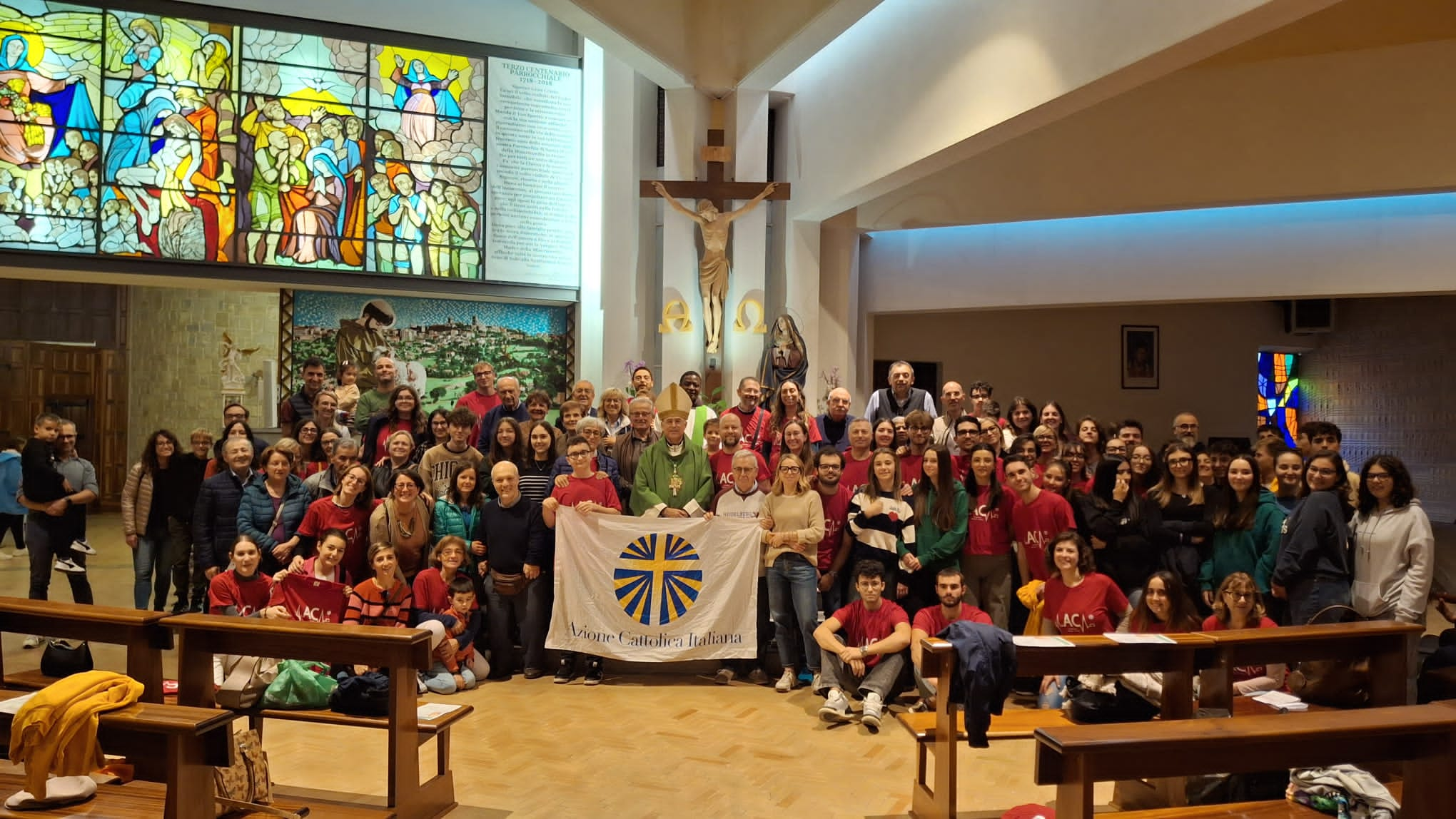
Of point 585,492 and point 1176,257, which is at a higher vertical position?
point 1176,257

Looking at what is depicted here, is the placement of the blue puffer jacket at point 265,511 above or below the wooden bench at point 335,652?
above

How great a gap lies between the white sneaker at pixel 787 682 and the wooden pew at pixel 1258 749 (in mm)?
3361

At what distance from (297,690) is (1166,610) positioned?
4230mm

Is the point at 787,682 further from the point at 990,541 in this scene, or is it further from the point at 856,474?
the point at 990,541

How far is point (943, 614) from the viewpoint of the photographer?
5.84 meters

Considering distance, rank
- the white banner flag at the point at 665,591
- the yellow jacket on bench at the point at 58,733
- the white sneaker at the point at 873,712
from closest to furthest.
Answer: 1. the yellow jacket on bench at the point at 58,733
2. the white sneaker at the point at 873,712
3. the white banner flag at the point at 665,591

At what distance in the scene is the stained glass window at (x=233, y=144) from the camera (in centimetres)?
1075

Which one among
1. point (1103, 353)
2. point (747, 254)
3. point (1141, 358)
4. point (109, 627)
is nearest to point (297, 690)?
point (109, 627)

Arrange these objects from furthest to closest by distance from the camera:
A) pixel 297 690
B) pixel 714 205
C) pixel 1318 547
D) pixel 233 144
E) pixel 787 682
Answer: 1. pixel 233 144
2. pixel 714 205
3. pixel 787 682
4. pixel 1318 547
5. pixel 297 690

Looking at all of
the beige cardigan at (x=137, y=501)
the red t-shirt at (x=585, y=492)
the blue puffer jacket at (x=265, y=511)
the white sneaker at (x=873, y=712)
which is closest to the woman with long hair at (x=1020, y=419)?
the white sneaker at (x=873, y=712)

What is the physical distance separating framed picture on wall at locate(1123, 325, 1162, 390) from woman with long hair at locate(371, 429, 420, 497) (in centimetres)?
1122

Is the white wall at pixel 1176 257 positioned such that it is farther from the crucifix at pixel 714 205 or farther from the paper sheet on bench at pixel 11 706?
the paper sheet on bench at pixel 11 706

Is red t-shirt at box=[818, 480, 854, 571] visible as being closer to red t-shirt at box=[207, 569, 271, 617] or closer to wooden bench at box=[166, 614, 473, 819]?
wooden bench at box=[166, 614, 473, 819]

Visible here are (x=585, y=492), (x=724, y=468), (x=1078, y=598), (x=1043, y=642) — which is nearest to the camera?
(x=1043, y=642)
